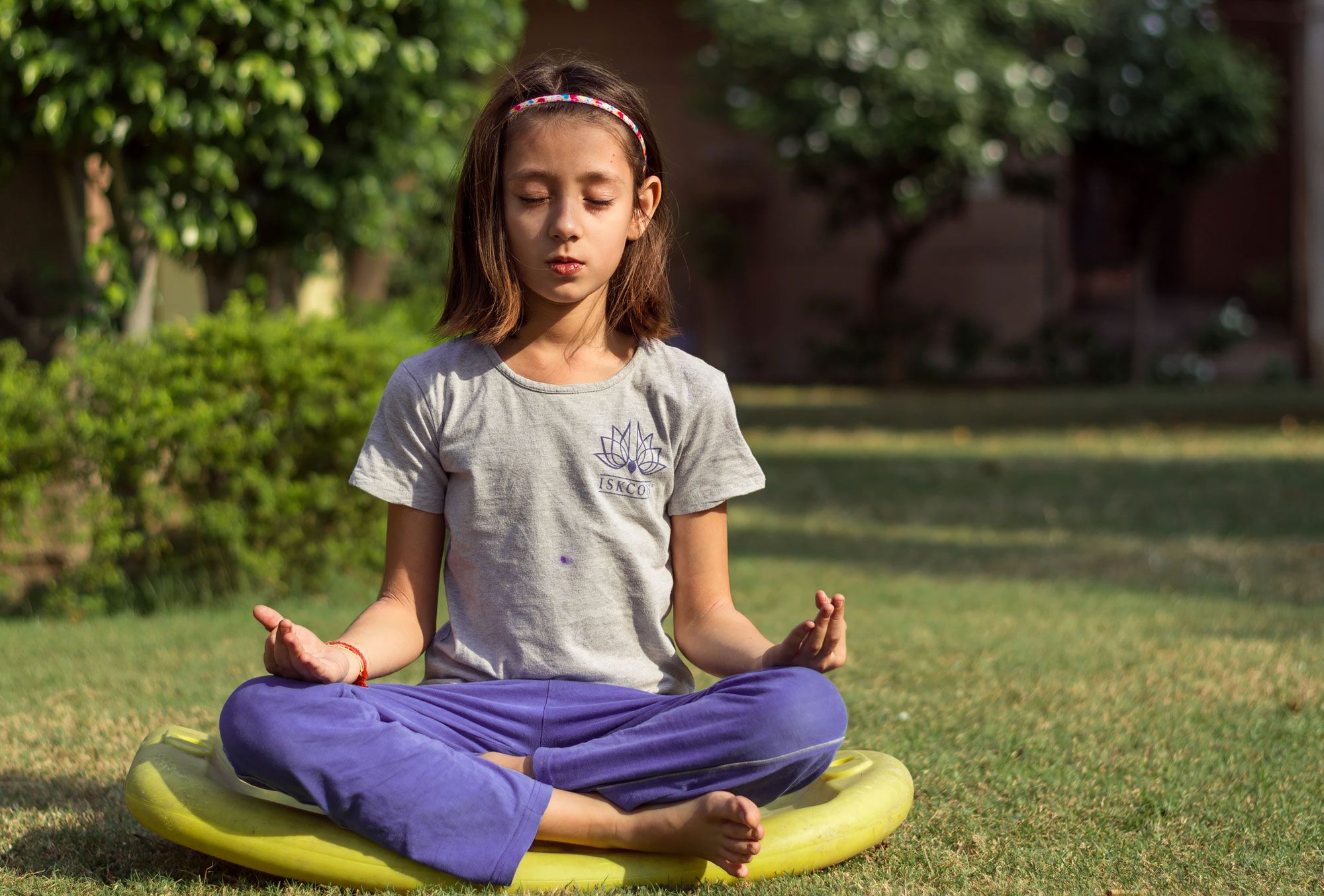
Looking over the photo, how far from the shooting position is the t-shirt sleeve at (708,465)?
256 cm

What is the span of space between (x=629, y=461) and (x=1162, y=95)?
12909 millimetres

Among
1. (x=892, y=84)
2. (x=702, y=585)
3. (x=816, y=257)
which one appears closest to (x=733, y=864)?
(x=702, y=585)

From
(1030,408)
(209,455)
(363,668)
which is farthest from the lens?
(1030,408)

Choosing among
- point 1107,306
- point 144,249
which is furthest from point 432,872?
point 1107,306

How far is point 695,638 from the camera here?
257 cm

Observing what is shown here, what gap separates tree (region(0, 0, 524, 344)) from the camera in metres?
4.61

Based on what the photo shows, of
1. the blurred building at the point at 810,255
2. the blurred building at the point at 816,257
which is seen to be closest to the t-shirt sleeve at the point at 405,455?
the blurred building at the point at 816,257

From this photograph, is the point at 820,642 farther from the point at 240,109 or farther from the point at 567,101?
the point at 240,109

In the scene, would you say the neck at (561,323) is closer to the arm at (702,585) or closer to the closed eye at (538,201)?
the closed eye at (538,201)

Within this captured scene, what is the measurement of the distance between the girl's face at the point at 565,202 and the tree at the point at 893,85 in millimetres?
10669

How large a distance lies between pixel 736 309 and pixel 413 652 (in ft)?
51.6

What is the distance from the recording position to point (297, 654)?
7.18 feet

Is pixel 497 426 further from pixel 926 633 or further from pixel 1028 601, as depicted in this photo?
pixel 1028 601

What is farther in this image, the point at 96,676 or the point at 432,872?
the point at 96,676
